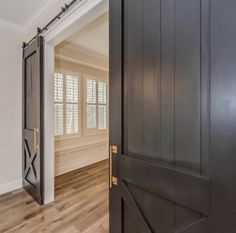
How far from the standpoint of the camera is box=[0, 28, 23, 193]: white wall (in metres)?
2.87

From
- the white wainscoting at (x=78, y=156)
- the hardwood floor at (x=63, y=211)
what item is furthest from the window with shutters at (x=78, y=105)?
the hardwood floor at (x=63, y=211)

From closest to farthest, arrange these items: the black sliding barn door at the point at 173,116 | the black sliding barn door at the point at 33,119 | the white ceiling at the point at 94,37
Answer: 1. the black sliding barn door at the point at 173,116
2. the black sliding barn door at the point at 33,119
3. the white ceiling at the point at 94,37

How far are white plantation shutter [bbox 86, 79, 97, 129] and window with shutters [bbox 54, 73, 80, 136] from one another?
0.33 metres

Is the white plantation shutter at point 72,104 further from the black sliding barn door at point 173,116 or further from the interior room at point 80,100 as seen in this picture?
the black sliding barn door at point 173,116

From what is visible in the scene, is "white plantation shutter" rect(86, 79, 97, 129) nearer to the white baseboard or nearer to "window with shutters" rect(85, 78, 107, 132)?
"window with shutters" rect(85, 78, 107, 132)

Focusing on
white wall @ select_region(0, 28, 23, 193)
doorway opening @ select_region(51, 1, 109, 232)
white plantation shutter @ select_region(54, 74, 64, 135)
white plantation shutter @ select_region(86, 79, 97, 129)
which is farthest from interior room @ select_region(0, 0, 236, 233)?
white plantation shutter @ select_region(86, 79, 97, 129)

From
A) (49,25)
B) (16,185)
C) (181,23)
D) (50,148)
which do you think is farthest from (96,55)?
(181,23)

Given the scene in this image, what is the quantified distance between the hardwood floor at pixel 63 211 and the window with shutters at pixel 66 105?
1242 millimetres

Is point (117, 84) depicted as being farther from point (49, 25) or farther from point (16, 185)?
point (16, 185)

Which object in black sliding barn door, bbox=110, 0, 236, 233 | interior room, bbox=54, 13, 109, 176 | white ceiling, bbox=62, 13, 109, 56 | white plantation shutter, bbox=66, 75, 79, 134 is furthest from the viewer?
white plantation shutter, bbox=66, 75, 79, 134

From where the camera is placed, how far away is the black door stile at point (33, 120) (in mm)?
2490

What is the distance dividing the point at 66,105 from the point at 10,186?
1.93m

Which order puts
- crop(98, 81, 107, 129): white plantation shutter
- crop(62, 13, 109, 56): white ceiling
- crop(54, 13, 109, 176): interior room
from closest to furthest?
crop(62, 13, 109, 56): white ceiling, crop(54, 13, 109, 176): interior room, crop(98, 81, 107, 129): white plantation shutter

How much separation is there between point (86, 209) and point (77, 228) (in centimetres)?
39
